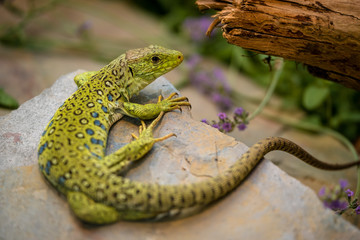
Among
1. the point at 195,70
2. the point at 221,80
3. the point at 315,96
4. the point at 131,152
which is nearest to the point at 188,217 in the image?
the point at 131,152

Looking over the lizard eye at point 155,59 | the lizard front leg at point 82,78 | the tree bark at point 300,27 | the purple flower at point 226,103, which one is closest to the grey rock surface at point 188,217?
the lizard eye at point 155,59

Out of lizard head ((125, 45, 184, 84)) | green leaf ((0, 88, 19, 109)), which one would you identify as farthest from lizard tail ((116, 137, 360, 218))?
green leaf ((0, 88, 19, 109))

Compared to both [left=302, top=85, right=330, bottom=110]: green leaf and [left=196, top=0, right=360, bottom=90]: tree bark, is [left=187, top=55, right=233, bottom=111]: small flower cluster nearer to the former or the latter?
[left=302, top=85, right=330, bottom=110]: green leaf

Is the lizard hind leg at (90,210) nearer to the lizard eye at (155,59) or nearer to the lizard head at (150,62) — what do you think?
the lizard head at (150,62)

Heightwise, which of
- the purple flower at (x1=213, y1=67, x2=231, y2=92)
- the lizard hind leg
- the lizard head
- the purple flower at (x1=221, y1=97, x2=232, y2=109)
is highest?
the lizard head

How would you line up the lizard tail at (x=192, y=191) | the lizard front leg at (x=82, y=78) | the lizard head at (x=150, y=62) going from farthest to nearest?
the lizard front leg at (x=82, y=78)
the lizard head at (x=150, y=62)
the lizard tail at (x=192, y=191)

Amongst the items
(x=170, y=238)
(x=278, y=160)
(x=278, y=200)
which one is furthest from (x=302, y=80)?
(x=170, y=238)
